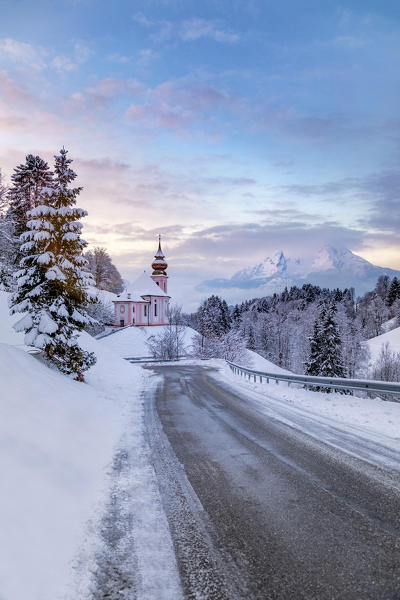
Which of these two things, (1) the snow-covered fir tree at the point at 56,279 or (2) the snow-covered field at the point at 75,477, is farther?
(1) the snow-covered fir tree at the point at 56,279

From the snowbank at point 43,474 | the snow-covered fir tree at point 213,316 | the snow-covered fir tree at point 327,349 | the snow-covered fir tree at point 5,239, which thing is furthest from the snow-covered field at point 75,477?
the snow-covered fir tree at point 213,316

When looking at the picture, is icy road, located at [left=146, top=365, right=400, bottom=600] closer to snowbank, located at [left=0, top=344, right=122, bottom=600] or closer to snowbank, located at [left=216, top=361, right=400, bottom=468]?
snowbank, located at [left=216, top=361, right=400, bottom=468]

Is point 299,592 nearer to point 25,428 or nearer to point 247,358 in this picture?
point 25,428

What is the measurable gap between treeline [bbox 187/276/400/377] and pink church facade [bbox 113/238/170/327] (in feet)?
34.4

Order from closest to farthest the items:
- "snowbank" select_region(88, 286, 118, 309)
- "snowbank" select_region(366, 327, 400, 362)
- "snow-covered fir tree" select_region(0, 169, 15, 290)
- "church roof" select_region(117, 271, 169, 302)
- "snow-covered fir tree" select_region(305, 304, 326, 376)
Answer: "snow-covered fir tree" select_region(0, 169, 15, 290) → "snow-covered fir tree" select_region(305, 304, 326, 376) → "church roof" select_region(117, 271, 169, 302) → "snowbank" select_region(88, 286, 118, 309) → "snowbank" select_region(366, 327, 400, 362)

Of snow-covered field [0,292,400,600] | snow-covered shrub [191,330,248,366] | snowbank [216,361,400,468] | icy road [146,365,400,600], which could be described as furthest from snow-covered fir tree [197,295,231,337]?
icy road [146,365,400,600]

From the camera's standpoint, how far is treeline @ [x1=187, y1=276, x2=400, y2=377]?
4175cm

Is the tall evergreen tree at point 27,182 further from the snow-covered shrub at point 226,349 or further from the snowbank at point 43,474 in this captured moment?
the snowbank at point 43,474

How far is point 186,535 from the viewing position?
3.82 metres

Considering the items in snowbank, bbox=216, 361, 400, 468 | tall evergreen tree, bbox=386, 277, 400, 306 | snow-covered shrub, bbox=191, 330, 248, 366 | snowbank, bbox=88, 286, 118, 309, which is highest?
tall evergreen tree, bbox=386, 277, 400, 306

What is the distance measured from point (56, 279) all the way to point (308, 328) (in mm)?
60660

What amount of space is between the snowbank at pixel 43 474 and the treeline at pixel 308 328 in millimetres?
36744

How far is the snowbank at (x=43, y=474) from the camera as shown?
3.11 meters

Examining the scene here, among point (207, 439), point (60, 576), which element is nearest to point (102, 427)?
point (207, 439)
